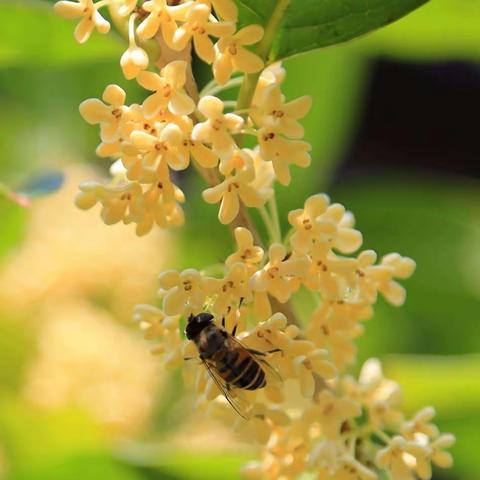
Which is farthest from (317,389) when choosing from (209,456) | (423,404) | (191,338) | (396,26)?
(396,26)

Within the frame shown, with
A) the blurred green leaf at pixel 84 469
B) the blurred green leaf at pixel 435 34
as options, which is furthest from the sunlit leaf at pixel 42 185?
the blurred green leaf at pixel 435 34

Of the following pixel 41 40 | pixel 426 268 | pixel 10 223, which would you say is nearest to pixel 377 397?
pixel 41 40

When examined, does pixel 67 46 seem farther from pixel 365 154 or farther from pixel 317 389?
pixel 365 154

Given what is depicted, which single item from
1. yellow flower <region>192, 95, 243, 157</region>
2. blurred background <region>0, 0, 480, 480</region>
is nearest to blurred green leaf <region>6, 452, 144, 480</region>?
blurred background <region>0, 0, 480, 480</region>

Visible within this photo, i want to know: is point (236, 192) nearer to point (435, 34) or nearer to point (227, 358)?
point (227, 358)

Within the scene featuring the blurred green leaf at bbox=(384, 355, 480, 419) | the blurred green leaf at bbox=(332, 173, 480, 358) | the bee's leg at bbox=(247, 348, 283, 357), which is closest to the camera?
the bee's leg at bbox=(247, 348, 283, 357)

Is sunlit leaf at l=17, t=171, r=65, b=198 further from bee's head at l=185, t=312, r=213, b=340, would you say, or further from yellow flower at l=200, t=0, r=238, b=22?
yellow flower at l=200, t=0, r=238, b=22
